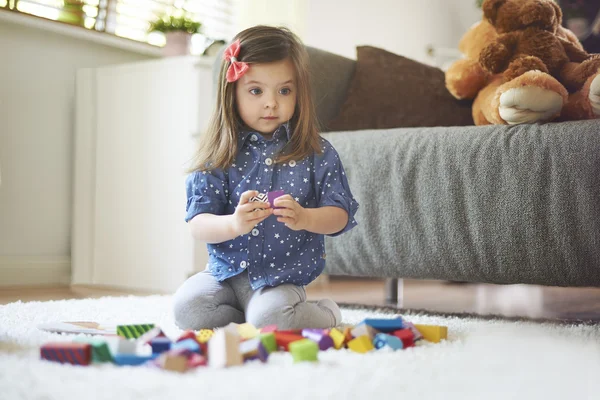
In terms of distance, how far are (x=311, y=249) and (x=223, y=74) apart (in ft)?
1.10

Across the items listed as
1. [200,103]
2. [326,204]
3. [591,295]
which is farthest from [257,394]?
[591,295]

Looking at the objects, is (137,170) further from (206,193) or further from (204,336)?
(204,336)

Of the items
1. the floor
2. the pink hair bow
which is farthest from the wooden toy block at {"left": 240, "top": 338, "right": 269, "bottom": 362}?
the floor

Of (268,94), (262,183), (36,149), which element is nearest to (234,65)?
(268,94)

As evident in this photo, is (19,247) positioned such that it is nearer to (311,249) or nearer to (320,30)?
(311,249)

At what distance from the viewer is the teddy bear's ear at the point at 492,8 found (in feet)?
4.99

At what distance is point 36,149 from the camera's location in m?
2.05

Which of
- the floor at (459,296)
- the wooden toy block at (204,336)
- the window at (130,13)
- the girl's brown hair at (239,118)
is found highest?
the window at (130,13)

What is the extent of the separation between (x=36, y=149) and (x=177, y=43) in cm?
52

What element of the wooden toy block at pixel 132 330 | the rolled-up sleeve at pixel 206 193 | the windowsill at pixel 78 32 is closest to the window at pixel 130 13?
the windowsill at pixel 78 32

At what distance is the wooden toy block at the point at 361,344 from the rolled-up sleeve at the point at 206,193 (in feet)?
1.16

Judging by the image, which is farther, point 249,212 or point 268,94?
point 268,94

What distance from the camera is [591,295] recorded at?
2.13 m

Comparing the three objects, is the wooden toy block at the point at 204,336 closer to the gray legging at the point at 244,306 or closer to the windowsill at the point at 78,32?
the gray legging at the point at 244,306
